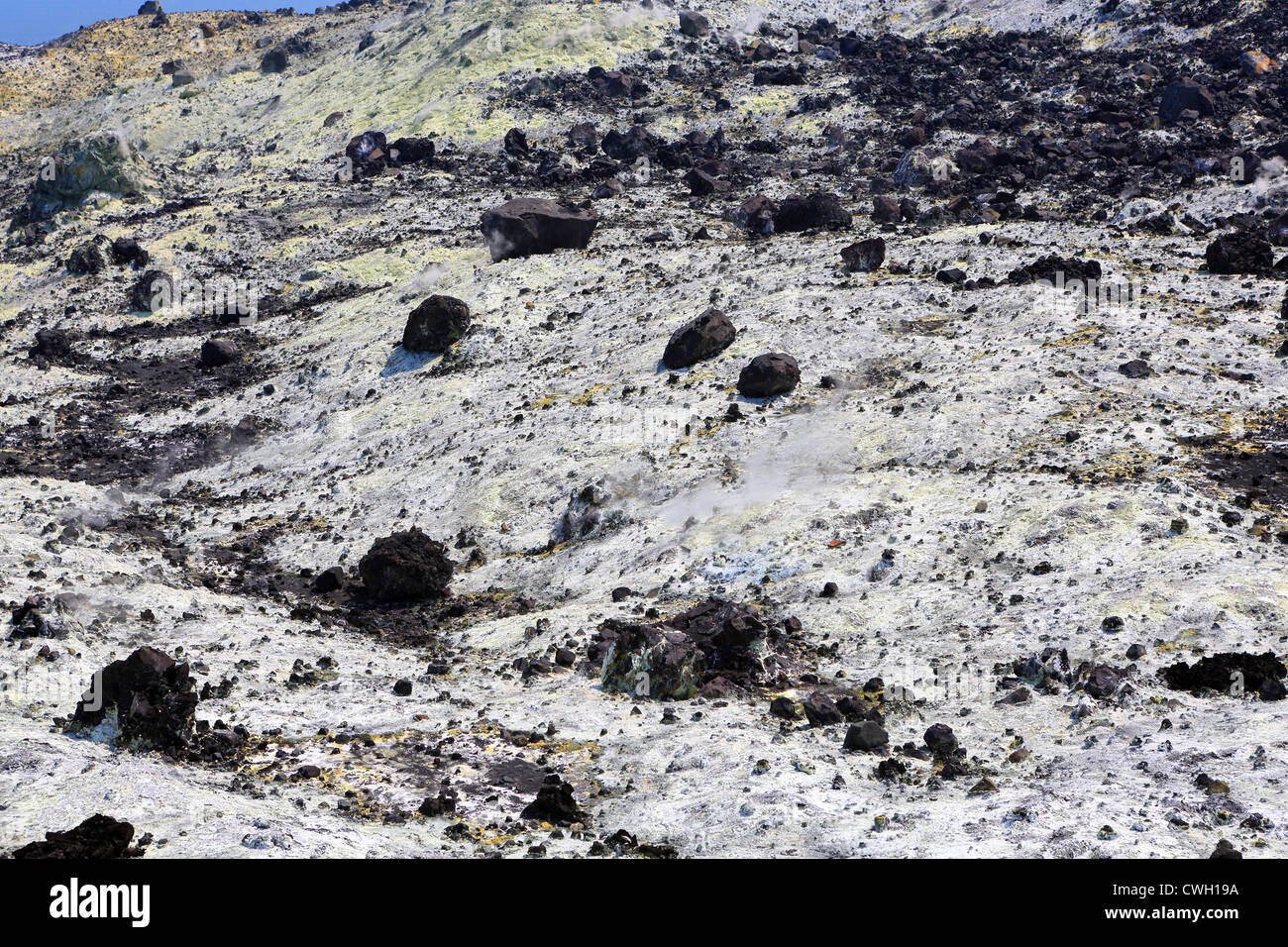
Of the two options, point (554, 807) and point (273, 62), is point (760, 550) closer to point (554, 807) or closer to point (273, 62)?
point (554, 807)

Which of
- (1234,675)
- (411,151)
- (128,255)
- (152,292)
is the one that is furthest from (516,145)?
(1234,675)

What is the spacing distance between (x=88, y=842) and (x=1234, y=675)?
8.63 metres

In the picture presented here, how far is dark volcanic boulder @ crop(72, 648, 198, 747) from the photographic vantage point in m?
8.92

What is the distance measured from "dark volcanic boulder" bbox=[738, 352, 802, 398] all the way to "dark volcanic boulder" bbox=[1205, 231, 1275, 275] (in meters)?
8.47

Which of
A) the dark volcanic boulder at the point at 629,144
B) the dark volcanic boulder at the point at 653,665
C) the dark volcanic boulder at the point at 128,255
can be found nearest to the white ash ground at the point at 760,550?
the dark volcanic boulder at the point at 653,665

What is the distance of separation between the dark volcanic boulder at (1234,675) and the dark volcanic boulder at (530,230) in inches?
734

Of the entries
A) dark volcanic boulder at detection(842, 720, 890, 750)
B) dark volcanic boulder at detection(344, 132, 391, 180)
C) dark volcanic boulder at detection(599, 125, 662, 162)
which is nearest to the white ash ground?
dark volcanic boulder at detection(842, 720, 890, 750)

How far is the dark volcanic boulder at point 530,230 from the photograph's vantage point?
82.8 feet

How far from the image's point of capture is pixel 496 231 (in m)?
25.3

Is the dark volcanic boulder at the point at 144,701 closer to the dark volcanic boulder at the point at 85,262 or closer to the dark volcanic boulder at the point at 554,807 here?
the dark volcanic boulder at the point at 554,807

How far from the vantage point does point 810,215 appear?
24953 mm

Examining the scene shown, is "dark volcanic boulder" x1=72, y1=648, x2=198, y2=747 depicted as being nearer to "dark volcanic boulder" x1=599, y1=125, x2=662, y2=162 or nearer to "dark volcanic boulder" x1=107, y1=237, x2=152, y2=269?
"dark volcanic boulder" x1=107, y1=237, x2=152, y2=269

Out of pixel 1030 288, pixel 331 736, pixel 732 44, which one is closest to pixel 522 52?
pixel 732 44
